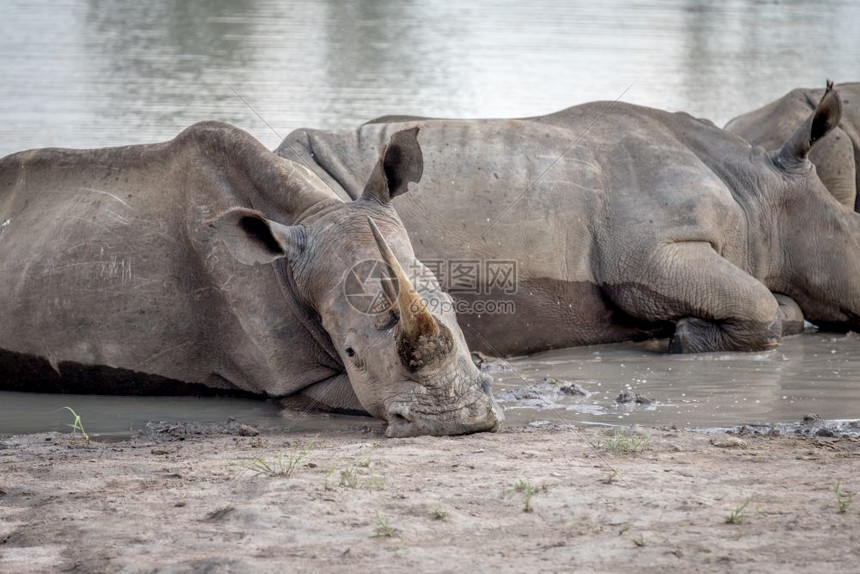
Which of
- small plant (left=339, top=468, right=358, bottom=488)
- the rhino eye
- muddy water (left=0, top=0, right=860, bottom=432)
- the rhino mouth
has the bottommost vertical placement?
muddy water (left=0, top=0, right=860, bottom=432)

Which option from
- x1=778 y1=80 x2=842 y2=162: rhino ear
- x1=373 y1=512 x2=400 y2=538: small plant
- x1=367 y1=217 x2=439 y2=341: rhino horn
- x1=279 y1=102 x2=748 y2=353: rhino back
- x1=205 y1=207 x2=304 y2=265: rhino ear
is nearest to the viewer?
x1=373 y1=512 x2=400 y2=538: small plant

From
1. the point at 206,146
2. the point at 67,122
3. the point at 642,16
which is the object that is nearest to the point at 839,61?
the point at 642,16

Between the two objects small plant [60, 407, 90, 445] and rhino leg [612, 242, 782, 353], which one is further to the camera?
rhino leg [612, 242, 782, 353]

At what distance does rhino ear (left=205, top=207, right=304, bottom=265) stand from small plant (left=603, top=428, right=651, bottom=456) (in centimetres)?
201

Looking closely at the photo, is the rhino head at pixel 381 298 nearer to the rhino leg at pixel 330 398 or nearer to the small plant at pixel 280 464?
the rhino leg at pixel 330 398

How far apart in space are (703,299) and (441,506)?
13.7ft

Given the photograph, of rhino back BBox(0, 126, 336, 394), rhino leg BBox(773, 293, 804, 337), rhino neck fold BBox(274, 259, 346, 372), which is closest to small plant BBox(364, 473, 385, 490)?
rhino neck fold BBox(274, 259, 346, 372)

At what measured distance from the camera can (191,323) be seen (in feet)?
24.8

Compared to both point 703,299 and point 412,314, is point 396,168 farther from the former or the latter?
point 703,299

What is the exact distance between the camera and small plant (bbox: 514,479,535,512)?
4965 mm

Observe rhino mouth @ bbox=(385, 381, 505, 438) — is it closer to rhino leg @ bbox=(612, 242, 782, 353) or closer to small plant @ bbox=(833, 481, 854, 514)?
small plant @ bbox=(833, 481, 854, 514)

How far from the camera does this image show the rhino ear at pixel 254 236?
6.90 m

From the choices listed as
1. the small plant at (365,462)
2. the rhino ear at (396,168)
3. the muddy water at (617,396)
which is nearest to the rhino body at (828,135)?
the muddy water at (617,396)

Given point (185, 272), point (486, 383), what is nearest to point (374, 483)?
point (486, 383)
